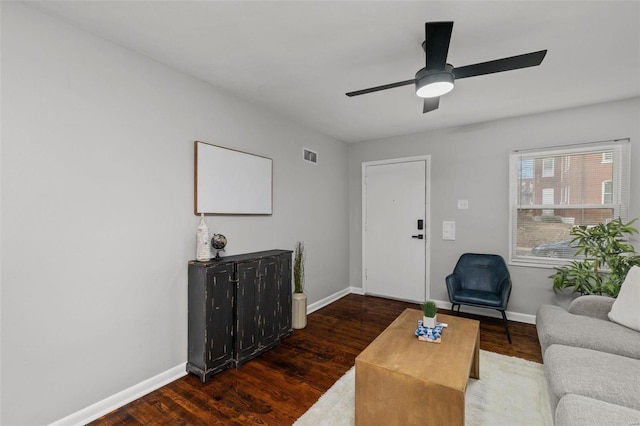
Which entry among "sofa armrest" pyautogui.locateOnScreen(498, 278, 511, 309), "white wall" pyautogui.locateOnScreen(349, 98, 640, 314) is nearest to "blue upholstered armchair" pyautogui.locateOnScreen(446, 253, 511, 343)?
"sofa armrest" pyautogui.locateOnScreen(498, 278, 511, 309)

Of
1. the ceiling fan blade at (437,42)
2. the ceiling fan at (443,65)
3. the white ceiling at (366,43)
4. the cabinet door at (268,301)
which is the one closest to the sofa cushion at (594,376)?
the ceiling fan at (443,65)

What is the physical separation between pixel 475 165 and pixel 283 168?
2.51m

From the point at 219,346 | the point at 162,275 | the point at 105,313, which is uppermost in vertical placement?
the point at 162,275

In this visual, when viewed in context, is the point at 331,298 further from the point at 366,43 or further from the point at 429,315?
the point at 366,43

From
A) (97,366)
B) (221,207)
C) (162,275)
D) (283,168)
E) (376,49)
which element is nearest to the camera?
(97,366)

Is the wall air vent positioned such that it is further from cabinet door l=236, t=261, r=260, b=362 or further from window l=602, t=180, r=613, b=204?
window l=602, t=180, r=613, b=204

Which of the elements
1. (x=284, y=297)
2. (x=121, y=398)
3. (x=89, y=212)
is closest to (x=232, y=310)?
(x=284, y=297)

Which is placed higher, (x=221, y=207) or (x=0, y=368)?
(x=221, y=207)

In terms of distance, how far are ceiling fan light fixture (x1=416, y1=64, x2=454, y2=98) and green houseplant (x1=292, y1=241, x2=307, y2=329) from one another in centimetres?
233

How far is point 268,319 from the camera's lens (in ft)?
9.28

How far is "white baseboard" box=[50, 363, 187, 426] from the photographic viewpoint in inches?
72.3

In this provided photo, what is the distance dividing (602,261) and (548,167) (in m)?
1.16

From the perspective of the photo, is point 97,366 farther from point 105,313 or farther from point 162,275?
point 162,275

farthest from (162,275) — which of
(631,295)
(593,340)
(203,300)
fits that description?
(631,295)
